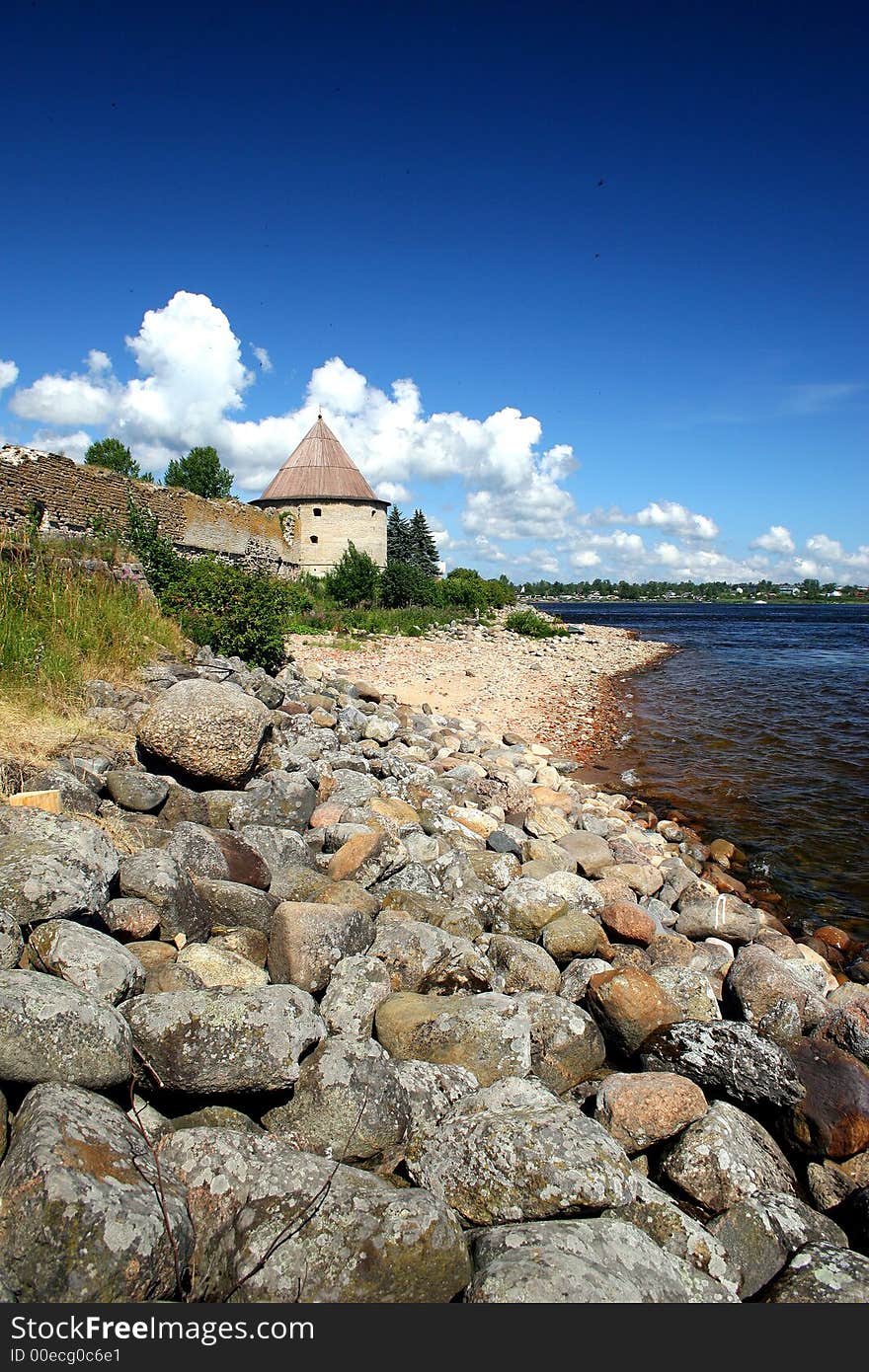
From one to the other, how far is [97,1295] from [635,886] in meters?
5.17

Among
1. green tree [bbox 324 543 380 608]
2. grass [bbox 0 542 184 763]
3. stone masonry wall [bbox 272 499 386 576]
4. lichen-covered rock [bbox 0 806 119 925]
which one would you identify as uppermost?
stone masonry wall [bbox 272 499 386 576]

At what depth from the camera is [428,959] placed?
13.1 feet

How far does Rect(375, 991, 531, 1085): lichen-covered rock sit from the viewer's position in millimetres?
3350

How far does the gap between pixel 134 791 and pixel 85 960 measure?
224 centimetres

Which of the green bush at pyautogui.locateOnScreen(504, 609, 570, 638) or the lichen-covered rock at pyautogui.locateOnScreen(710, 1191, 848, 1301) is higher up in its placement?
the green bush at pyautogui.locateOnScreen(504, 609, 570, 638)

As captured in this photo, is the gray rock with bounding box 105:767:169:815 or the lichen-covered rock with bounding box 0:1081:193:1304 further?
the gray rock with bounding box 105:767:169:815

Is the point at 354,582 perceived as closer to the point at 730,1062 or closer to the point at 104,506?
the point at 104,506

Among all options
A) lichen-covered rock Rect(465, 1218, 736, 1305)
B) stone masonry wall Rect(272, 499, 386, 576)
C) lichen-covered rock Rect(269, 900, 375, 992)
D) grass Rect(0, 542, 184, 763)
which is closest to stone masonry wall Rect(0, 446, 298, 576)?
grass Rect(0, 542, 184, 763)

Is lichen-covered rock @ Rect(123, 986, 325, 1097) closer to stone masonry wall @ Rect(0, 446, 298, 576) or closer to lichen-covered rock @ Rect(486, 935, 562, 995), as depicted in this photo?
lichen-covered rock @ Rect(486, 935, 562, 995)

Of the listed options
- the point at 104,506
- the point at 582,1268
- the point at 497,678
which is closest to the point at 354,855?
the point at 582,1268

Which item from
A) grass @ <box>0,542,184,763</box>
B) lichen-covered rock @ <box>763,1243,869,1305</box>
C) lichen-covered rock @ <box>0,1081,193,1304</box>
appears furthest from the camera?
grass @ <box>0,542,184,763</box>

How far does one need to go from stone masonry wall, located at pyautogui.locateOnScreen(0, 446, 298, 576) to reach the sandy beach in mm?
3370

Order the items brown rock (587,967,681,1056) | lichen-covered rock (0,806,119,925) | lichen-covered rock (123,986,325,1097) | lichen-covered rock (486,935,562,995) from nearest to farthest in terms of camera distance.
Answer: lichen-covered rock (123,986,325,1097) → lichen-covered rock (0,806,119,925) → brown rock (587,967,681,1056) → lichen-covered rock (486,935,562,995)
